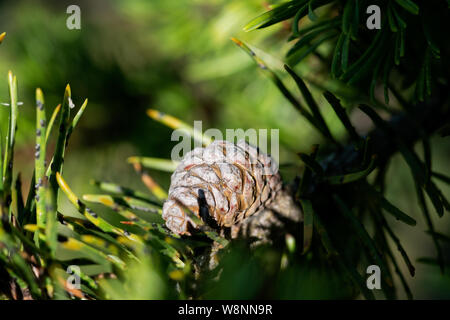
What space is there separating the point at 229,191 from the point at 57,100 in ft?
1.84

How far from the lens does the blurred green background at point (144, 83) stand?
765mm

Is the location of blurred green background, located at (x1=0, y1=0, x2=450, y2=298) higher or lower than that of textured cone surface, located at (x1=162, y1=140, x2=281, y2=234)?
higher

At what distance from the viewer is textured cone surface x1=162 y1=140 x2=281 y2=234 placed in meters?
0.36

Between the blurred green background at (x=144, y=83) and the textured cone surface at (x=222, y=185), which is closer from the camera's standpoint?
the textured cone surface at (x=222, y=185)

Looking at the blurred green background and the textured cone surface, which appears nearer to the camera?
the textured cone surface

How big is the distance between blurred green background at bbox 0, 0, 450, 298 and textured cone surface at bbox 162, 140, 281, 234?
316 mm

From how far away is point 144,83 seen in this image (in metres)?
0.87

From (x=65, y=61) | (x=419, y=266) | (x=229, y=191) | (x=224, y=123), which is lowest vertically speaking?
(x=419, y=266)

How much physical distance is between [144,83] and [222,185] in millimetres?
557

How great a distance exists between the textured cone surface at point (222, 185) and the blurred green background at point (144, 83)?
1.04 feet

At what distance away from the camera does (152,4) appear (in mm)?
868
